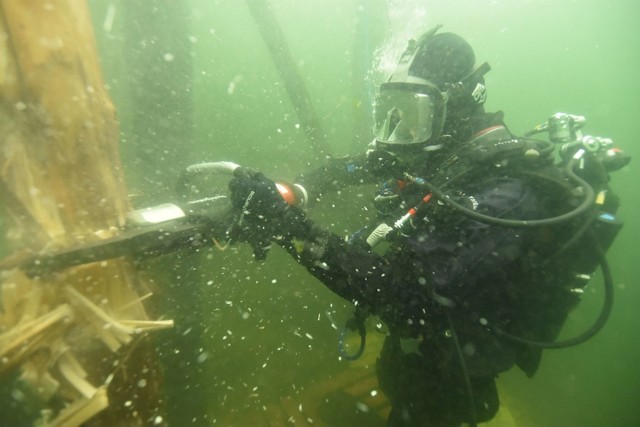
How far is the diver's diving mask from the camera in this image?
8.85 ft

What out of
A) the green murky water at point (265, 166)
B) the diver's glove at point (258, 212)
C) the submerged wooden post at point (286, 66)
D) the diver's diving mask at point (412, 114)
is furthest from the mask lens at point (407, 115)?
the green murky water at point (265, 166)

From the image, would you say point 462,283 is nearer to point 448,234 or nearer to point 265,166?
point 448,234

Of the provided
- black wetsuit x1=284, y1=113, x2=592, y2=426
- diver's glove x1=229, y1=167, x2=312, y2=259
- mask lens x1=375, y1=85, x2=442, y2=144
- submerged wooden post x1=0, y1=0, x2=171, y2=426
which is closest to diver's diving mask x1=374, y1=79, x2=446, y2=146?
mask lens x1=375, y1=85, x2=442, y2=144

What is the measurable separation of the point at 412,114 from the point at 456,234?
1.15 m

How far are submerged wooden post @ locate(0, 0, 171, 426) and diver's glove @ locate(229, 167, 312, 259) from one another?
30.7 inches

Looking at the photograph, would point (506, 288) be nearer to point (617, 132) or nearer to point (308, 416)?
point (308, 416)

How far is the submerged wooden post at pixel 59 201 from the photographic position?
1.60 metres

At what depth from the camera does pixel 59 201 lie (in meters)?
1.82

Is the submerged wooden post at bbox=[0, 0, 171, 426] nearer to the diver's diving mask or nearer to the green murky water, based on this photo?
the green murky water

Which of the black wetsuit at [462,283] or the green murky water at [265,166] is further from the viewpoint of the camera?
the green murky water at [265,166]

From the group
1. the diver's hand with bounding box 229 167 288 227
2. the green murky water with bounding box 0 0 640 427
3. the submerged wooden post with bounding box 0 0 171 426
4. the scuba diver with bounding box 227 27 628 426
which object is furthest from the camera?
the green murky water with bounding box 0 0 640 427

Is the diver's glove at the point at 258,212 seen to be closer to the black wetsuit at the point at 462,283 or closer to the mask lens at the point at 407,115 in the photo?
the black wetsuit at the point at 462,283

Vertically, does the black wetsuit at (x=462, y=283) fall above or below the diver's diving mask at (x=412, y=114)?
below

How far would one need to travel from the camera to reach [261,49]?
7.36 m
